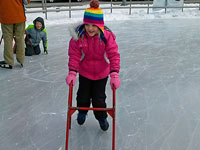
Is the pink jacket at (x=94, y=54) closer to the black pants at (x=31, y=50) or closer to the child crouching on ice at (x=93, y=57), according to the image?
the child crouching on ice at (x=93, y=57)

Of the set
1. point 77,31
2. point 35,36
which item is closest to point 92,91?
point 77,31

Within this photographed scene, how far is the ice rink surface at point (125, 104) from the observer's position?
2.63 m

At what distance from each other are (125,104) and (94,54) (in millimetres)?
1150

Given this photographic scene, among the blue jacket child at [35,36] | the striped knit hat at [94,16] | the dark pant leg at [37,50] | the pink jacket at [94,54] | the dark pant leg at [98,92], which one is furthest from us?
the dark pant leg at [37,50]

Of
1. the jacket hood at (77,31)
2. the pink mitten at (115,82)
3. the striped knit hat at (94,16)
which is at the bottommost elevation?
the pink mitten at (115,82)

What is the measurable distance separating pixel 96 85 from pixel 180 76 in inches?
85.1

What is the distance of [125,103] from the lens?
3418 millimetres

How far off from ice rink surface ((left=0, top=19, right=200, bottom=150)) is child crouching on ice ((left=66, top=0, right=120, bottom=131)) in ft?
1.16

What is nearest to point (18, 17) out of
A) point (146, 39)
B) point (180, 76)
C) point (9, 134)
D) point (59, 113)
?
point (59, 113)

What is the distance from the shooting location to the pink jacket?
2348 millimetres

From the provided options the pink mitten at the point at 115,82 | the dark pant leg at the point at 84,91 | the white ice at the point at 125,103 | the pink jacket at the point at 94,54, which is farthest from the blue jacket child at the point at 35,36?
the pink mitten at the point at 115,82

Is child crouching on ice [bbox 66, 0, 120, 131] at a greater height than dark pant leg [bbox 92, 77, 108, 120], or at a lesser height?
greater

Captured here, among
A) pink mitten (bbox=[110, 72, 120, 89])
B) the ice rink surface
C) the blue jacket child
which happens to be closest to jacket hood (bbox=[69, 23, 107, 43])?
pink mitten (bbox=[110, 72, 120, 89])

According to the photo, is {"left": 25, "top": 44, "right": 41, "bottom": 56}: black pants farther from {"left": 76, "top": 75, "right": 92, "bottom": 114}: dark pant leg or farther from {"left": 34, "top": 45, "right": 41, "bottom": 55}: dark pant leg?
{"left": 76, "top": 75, "right": 92, "bottom": 114}: dark pant leg
